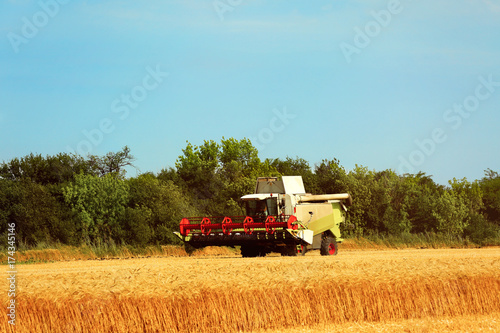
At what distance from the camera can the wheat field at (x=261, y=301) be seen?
1195 centimetres

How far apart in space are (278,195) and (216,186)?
25.7 meters

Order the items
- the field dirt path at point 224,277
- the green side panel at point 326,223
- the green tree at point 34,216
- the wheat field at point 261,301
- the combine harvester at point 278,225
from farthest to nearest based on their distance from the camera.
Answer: the green tree at point 34,216 < the green side panel at point 326,223 < the combine harvester at point 278,225 < the field dirt path at point 224,277 < the wheat field at point 261,301

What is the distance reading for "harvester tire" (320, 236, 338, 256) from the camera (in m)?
27.3

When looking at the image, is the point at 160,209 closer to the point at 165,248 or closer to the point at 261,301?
the point at 165,248

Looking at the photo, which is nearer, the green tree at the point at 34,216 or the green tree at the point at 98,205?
the green tree at the point at 34,216

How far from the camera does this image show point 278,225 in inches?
Result: 977

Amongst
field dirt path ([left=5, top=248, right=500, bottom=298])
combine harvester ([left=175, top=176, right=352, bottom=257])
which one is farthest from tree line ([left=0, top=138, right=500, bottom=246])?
field dirt path ([left=5, top=248, right=500, bottom=298])

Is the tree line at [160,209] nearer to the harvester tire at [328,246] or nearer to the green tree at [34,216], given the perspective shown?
the green tree at [34,216]

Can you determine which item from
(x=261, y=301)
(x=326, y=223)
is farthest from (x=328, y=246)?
(x=261, y=301)

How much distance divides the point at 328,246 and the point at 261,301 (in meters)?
15.0

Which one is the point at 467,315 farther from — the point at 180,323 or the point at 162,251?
the point at 162,251

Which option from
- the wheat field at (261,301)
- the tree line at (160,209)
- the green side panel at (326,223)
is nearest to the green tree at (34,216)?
the tree line at (160,209)

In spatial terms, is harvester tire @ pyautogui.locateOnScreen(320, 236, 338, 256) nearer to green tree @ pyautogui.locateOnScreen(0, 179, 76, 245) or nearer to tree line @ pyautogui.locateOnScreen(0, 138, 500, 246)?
tree line @ pyautogui.locateOnScreen(0, 138, 500, 246)

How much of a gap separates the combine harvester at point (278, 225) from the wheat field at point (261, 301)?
31.4ft
